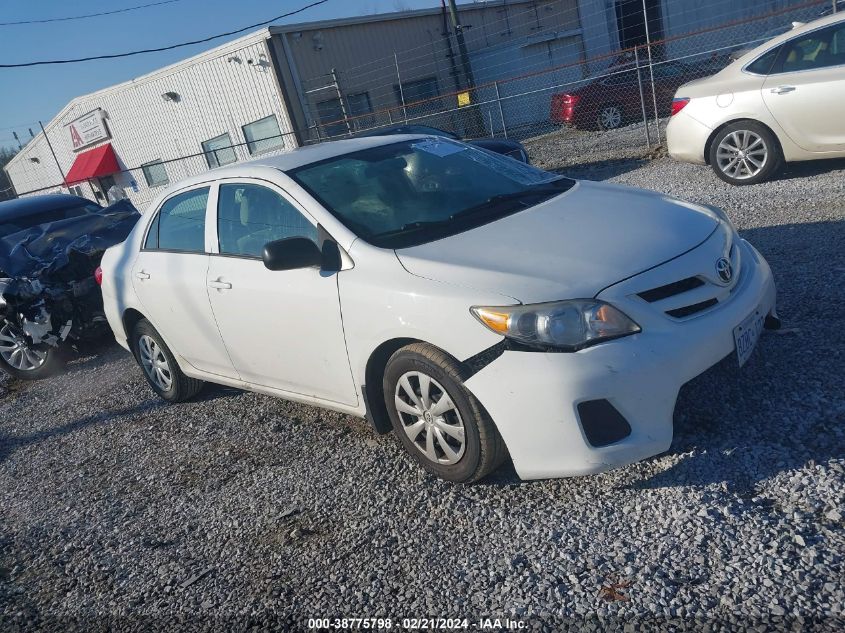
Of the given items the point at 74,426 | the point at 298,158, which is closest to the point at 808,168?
the point at 298,158

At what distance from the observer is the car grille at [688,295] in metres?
2.96

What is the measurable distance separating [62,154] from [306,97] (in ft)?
61.9

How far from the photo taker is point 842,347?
373cm

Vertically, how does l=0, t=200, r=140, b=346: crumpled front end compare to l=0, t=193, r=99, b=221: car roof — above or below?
below

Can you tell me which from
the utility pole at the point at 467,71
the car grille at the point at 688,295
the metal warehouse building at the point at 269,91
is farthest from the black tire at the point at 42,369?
the utility pole at the point at 467,71

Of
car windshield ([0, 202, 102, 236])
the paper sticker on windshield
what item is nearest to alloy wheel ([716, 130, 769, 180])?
the paper sticker on windshield

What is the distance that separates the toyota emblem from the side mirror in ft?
6.18

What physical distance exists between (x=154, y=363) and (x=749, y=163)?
254 inches

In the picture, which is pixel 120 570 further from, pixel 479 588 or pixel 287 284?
pixel 479 588

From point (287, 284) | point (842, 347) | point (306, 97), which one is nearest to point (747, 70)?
point (842, 347)

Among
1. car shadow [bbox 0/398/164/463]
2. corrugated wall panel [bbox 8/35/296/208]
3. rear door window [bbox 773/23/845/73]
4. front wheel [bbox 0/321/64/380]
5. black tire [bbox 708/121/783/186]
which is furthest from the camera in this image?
corrugated wall panel [bbox 8/35/296/208]

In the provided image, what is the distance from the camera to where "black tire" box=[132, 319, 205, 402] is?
523cm

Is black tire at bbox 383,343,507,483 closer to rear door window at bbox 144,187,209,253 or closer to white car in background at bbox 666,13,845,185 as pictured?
rear door window at bbox 144,187,209,253

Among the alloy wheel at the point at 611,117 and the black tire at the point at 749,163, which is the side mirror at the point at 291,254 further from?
the alloy wheel at the point at 611,117
